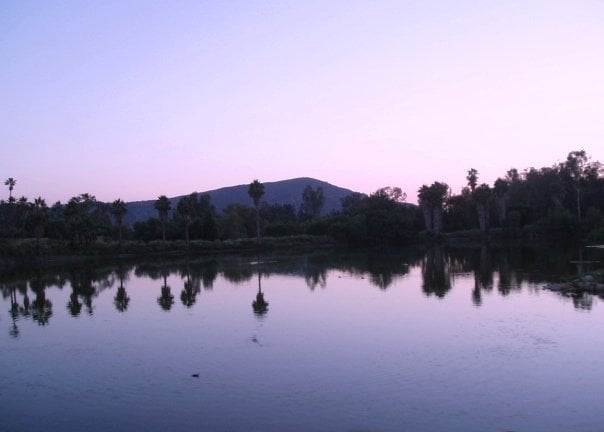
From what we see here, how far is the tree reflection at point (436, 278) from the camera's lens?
38.5 metres

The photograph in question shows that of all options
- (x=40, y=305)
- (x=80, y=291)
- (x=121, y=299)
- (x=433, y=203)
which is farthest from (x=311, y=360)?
(x=433, y=203)

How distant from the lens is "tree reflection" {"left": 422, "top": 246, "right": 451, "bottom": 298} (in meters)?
38.5

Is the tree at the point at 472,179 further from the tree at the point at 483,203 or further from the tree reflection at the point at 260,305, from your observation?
the tree reflection at the point at 260,305

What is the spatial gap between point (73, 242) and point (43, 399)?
75436 mm

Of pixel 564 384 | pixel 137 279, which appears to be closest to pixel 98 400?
pixel 564 384

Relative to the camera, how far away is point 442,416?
47.5 ft

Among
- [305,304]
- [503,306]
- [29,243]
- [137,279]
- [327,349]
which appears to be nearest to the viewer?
[327,349]

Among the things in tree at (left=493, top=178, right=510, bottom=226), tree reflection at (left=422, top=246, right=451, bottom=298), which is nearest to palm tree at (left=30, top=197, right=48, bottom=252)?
tree reflection at (left=422, top=246, right=451, bottom=298)

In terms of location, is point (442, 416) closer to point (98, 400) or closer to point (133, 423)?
A: point (133, 423)

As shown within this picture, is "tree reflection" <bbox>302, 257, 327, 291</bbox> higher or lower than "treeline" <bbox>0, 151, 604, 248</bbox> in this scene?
lower

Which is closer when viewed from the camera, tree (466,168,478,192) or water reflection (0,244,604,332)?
water reflection (0,244,604,332)

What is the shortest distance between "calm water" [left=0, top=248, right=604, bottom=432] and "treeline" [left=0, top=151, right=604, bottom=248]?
61445mm

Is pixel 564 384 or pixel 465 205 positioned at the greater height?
pixel 465 205

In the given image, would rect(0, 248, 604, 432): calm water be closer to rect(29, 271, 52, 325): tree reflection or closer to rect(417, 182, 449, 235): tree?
rect(29, 271, 52, 325): tree reflection
